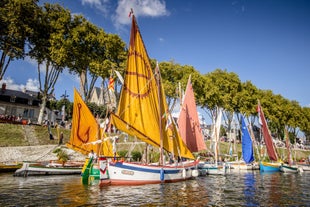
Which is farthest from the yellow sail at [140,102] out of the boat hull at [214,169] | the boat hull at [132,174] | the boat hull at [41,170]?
the boat hull at [214,169]

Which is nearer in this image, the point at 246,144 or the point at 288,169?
the point at 288,169

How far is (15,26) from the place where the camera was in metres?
36.0

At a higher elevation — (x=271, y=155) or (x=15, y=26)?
(x=15, y=26)

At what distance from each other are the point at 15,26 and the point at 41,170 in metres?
23.7

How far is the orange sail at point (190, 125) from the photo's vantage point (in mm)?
29812

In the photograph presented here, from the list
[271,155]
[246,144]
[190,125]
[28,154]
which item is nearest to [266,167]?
[271,155]

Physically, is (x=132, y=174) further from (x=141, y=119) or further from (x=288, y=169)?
(x=288, y=169)

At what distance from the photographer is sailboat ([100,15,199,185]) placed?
18562 mm

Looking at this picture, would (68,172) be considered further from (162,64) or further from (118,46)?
(162,64)

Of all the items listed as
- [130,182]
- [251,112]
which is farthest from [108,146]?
[251,112]

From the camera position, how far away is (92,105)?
3265 inches

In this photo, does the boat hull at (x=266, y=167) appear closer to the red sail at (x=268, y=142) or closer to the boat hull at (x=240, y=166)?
the red sail at (x=268, y=142)

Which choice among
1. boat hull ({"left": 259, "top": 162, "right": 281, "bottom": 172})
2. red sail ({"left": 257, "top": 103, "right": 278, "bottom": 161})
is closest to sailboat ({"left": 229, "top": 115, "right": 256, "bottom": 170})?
boat hull ({"left": 259, "top": 162, "right": 281, "bottom": 172})

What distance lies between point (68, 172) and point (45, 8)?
2999cm
